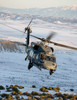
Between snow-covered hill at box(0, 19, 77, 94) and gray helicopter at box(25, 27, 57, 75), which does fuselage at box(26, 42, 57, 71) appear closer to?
gray helicopter at box(25, 27, 57, 75)

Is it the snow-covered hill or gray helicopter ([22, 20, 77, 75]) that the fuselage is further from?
the snow-covered hill

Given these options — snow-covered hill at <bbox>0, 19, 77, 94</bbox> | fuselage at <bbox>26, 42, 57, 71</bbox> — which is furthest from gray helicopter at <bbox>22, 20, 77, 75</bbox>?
snow-covered hill at <bbox>0, 19, 77, 94</bbox>

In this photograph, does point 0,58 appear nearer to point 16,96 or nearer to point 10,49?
point 10,49

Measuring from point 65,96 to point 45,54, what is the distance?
4279mm

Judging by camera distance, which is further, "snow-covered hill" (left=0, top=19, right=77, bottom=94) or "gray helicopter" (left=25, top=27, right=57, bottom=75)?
"snow-covered hill" (left=0, top=19, right=77, bottom=94)

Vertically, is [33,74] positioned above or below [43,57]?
below

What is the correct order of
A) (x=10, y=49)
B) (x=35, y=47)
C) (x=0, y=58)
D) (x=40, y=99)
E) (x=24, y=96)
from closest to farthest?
1. (x=40, y=99)
2. (x=24, y=96)
3. (x=35, y=47)
4. (x=0, y=58)
5. (x=10, y=49)

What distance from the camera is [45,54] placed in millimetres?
17312

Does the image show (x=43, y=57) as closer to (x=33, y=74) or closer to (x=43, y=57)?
(x=43, y=57)

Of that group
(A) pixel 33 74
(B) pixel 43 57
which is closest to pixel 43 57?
(B) pixel 43 57

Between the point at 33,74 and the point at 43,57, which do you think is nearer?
the point at 43,57

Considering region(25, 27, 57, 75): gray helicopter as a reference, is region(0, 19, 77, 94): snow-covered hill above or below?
below

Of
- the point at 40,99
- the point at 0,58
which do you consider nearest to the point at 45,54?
the point at 40,99

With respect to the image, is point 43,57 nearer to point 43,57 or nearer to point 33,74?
point 43,57
